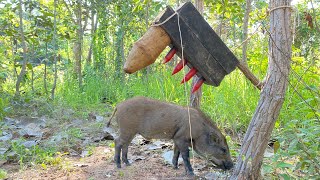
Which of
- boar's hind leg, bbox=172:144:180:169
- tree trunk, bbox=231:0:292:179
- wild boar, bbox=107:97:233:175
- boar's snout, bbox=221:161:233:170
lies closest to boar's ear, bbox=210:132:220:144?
wild boar, bbox=107:97:233:175

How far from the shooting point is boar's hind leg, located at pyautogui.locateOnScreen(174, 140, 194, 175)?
13.7 ft

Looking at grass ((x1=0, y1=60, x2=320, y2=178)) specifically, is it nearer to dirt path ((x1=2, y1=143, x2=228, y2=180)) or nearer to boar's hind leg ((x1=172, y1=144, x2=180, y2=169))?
dirt path ((x1=2, y1=143, x2=228, y2=180))

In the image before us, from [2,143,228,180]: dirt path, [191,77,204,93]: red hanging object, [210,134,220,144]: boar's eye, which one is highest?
[191,77,204,93]: red hanging object

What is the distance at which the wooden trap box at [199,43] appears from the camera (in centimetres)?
299

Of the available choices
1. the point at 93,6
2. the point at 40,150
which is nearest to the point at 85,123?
the point at 40,150

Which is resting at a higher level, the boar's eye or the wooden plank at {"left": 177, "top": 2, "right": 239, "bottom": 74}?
the wooden plank at {"left": 177, "top": 2, "right": 239, "bottom": 74}

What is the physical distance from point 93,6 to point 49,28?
79.3 inches

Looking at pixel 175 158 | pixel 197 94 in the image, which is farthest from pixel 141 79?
pixel 175 158

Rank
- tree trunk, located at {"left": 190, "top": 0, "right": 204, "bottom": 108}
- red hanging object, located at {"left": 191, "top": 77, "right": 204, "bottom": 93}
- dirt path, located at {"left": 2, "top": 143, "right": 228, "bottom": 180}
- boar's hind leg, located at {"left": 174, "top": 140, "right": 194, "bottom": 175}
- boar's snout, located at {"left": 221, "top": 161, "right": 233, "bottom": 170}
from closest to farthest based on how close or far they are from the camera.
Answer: red hanging object, located at {"left": 191, "top": 77, "right": 204, "bottom": 93} < dirt path, located at {"left": 2, "top": 143, "right": 228, "bottom": 180} < boar's hind leg, located at {"left": 174, "top": 140, "right": 194, "bottom": 175} < boar's snout, located at {"left": 221, "top": 161, "right": 233, "bottom": 170} < tree trunk, located at {"left": 190, "top": 0, "right": 204, "bottom": 108}

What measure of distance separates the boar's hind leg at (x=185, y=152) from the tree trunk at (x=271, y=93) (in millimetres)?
1009

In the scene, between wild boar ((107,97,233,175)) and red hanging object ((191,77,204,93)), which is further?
wild boar ((107,97,233,175))

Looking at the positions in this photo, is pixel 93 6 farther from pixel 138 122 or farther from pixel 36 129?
pixel 138 122

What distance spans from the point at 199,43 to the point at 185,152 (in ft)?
5.15

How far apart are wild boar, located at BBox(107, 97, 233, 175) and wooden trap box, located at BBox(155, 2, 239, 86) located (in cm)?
132
